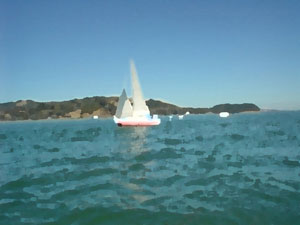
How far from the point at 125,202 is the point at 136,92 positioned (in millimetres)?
65867

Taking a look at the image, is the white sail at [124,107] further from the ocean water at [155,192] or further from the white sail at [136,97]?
the ocean water at [155,192]

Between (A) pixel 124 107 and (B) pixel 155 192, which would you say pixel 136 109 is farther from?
(B) pixel 155 192

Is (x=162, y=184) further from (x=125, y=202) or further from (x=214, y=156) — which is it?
(x=214, y=156)

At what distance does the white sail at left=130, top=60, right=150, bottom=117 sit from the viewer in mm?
78875

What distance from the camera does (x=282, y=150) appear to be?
98.4ft

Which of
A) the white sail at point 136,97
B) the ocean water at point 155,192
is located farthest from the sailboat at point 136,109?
the ocean water at point 155,192

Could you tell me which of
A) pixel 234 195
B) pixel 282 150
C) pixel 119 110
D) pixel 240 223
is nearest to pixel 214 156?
pixel 282 150

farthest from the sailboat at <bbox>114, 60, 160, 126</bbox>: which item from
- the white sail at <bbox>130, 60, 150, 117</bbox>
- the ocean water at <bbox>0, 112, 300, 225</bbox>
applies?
the ocean water at <bbox>0, 112, 300, 225</bbox>

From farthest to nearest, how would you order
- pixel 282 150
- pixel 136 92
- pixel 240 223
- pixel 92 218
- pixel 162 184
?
pixel 136 92
pixel 282 150
pixel 162 184
pixel 92 218
pixel 240 223

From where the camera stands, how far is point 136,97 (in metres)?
78.9

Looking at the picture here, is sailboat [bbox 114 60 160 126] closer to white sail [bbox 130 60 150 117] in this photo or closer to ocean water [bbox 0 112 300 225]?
white sail [bbox 130 60 150 117]

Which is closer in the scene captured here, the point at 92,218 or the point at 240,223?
the point at 240,223

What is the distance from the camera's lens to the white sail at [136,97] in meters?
78.9

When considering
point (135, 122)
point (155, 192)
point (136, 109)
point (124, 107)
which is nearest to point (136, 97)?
point (136, 109)
